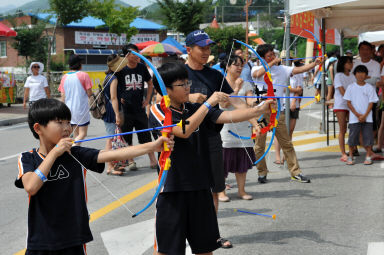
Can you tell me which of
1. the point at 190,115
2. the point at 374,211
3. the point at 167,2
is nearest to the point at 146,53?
the point at 167,2

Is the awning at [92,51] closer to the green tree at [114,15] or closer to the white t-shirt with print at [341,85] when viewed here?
the green tree at [114,15]

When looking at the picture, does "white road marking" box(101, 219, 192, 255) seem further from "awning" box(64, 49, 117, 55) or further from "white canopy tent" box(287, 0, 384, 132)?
"awning" box(64, 49, 117, 55)

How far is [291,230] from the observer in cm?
539

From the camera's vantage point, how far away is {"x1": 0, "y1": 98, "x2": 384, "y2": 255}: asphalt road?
497 centimetres

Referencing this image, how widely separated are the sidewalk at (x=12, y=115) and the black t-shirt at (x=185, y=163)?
1329cm

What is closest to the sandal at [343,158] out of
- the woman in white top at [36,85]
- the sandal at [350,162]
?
the sandal at [350,162]

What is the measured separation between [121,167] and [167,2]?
34748mm

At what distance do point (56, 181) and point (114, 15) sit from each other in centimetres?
3276

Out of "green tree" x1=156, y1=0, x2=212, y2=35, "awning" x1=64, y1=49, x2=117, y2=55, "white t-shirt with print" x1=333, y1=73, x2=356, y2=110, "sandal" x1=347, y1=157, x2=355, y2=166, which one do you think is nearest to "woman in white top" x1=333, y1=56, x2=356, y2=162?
"white t-shirt with print" x1=333, y1=73, x2=356, y2=110

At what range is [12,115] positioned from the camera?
17312mm

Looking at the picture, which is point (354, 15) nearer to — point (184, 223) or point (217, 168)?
point (217, 168)

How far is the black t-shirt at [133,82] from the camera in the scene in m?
8.11

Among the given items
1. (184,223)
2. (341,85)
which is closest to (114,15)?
(341,85)

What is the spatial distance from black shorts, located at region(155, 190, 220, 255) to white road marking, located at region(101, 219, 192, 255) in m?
1.37
